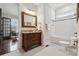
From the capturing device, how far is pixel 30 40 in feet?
5.53

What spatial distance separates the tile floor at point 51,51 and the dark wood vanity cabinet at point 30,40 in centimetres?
7

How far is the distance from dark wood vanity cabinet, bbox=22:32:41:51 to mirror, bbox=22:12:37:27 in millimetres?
166

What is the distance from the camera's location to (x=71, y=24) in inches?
62.7

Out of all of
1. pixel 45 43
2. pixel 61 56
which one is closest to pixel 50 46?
pixel 45 43

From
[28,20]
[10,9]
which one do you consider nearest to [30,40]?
[28,20]

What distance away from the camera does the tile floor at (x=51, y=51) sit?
1.62 metres

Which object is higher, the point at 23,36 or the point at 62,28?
the point at 62,28

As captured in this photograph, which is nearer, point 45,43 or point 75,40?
point 75,40

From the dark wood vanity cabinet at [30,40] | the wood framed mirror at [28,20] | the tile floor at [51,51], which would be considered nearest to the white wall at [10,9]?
the wood framed mirror at [28,20]

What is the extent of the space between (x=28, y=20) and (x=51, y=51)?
65 cm

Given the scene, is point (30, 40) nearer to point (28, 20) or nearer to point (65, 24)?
point (28, 20)

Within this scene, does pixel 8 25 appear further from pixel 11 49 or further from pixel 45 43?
pixel 45 43

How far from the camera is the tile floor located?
63.7 inches

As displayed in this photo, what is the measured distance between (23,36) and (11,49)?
0.29 metres
